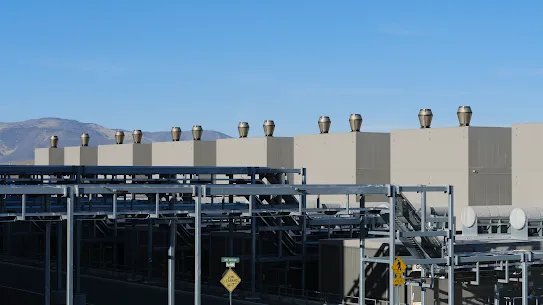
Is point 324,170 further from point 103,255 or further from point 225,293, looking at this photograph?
point 225,293

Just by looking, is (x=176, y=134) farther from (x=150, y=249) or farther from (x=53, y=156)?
(x=150, y=249)

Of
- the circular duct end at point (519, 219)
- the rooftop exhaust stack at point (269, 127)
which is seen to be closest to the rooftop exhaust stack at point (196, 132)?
the rooftop exhaust stack at point (269, 127)

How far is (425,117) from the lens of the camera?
68562 millimetres

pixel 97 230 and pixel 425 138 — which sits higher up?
pixel 425 138

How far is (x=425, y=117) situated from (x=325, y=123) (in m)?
11.4

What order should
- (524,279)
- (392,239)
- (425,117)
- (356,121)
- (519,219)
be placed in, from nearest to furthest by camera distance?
1. (392,239)
2. (524,279)
3. (519,219)
4. (425,117)
5. (356,121)

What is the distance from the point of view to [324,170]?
7400cm

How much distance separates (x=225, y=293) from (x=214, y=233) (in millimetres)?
5397

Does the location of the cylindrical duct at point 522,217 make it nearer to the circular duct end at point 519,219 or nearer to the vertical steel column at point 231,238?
the circular duct end at point 519,219

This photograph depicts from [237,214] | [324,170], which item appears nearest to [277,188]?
[237,214]

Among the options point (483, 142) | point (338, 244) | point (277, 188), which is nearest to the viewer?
point (277, 188)

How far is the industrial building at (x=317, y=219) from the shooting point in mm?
38625

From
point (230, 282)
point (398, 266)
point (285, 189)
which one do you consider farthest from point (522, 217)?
point (230, 282)

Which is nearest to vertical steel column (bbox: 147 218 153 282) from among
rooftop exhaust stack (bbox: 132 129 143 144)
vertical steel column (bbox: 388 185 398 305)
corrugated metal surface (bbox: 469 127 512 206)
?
vertical steel column (bbox: 388 185 398 305)
